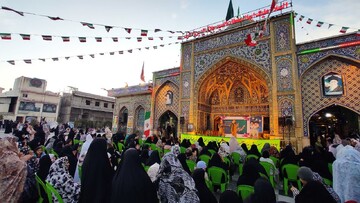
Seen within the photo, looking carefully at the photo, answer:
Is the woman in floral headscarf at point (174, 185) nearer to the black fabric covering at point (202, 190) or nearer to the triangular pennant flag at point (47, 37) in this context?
the black fabric covering at point (202, 190)

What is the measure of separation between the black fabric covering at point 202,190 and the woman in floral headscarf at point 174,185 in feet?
0.37

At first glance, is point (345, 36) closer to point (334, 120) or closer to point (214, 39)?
point (334, 120)

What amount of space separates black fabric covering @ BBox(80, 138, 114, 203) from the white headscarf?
3135mm

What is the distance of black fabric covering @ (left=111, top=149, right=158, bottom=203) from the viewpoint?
5.54ft

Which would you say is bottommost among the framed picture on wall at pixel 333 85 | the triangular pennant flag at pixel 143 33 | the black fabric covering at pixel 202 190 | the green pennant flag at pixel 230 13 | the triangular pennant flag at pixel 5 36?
the black fabric covering at pixel 202 190

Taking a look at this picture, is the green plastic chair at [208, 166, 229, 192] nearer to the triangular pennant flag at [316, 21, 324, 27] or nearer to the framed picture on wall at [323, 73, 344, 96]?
the framed picture on wall at [323, 73, 344, 96]

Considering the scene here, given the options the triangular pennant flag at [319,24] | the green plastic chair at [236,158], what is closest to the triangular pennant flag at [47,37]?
the green plastic chair at [236,158]

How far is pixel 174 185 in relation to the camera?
1957 mm

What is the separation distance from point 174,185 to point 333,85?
31.8 ft

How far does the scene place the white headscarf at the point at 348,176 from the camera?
2.64 metres

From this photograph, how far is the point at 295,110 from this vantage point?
907 cm

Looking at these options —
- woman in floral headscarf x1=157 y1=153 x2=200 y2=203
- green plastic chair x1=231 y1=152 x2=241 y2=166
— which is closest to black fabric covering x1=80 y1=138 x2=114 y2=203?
woman in floral headscarf x1=157 y1=153 x2=200 y2=203

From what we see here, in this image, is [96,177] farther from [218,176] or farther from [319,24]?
[319,24]

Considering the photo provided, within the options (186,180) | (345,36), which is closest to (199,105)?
(345,36)
